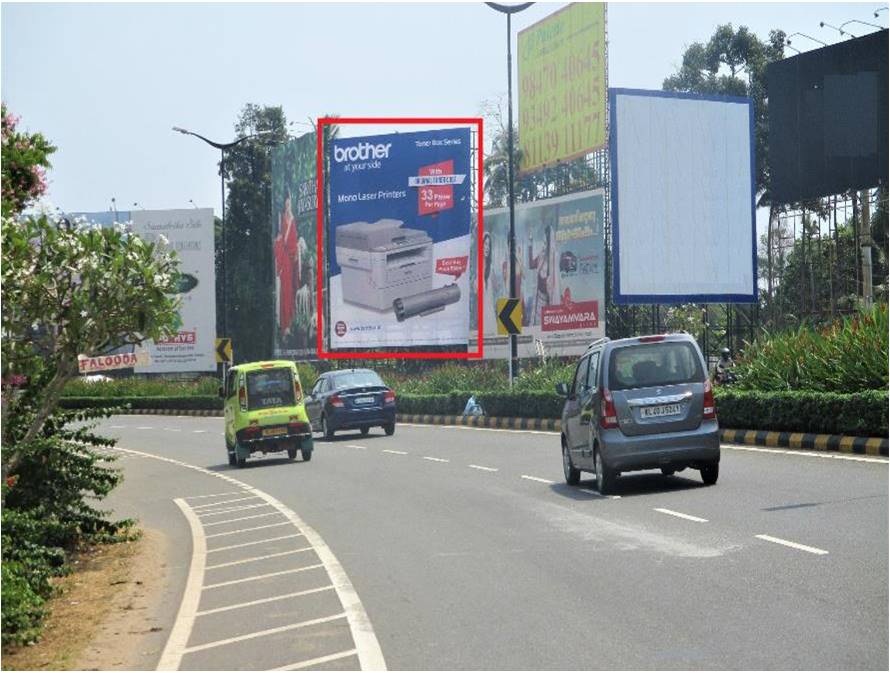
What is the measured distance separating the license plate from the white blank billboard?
24.8 meters

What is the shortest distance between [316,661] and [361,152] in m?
55.0

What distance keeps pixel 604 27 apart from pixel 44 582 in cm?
4184

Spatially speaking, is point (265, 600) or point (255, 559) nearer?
point (265, 600)

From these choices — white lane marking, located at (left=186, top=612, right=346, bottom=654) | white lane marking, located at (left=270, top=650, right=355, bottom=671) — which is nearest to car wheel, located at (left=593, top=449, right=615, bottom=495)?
white lane marking, located at (left=186, top=612, right=346, bottom=654)

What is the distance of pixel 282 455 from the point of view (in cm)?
3462

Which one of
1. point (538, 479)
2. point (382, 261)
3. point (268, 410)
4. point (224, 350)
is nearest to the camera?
point (538, 479)

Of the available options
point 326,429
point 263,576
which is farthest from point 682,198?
point 263,576

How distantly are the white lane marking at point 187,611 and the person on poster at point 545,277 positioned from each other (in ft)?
126

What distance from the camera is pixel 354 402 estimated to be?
37.6 metres

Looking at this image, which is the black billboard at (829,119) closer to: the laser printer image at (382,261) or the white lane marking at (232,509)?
the laser printer image at (382,261)

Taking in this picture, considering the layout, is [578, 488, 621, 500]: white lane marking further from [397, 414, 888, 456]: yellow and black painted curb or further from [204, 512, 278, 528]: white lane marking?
[397, 414, 888, 456]: yellow and black painted curb

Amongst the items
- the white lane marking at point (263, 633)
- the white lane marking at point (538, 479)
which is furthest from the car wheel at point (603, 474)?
the white lane marking at point (263, 633)

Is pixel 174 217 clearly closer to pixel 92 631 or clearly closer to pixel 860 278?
pixel 860 278

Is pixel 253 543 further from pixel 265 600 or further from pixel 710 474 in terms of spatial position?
pixel 710 474
